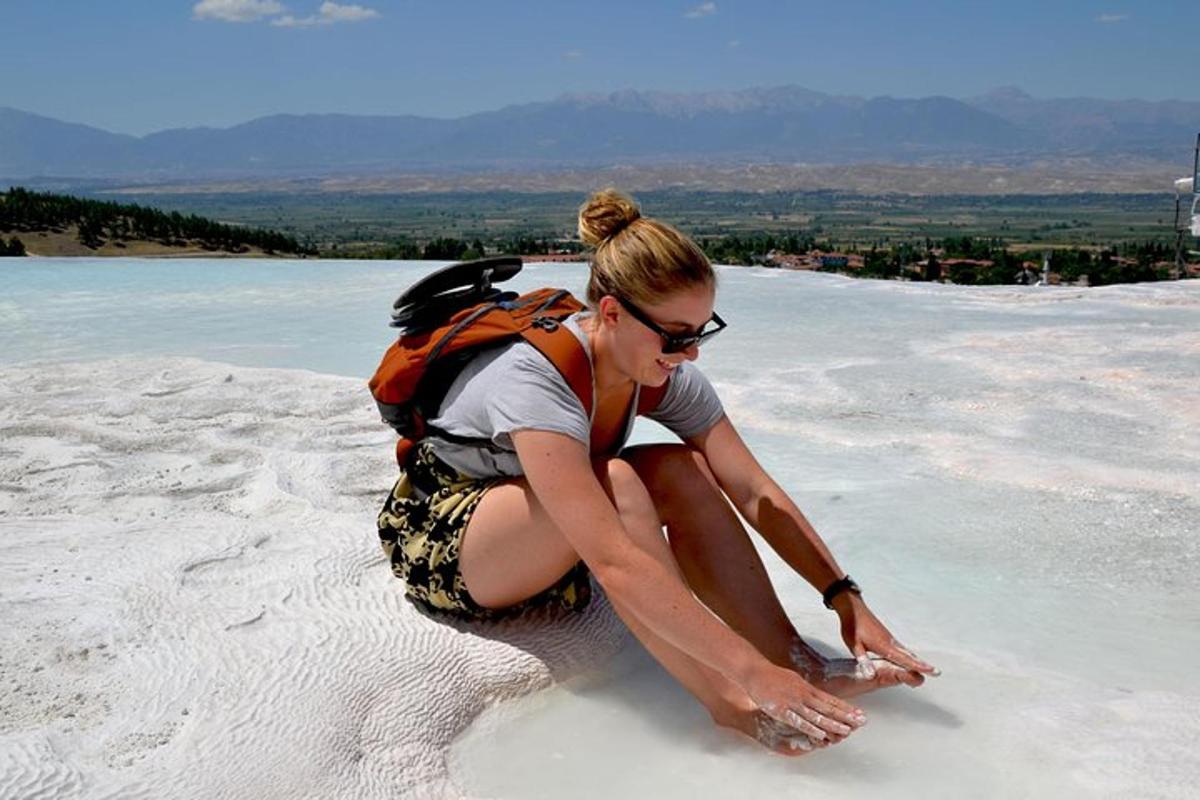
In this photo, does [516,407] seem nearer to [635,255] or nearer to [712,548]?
[635,255]

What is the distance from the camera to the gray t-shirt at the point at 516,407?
1809 mm

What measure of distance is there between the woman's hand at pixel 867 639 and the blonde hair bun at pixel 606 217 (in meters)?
0.76

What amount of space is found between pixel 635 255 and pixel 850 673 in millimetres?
792

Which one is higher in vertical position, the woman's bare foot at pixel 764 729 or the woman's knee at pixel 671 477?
the woman's knee at pixel 671 477

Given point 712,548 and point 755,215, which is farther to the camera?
point 755,215

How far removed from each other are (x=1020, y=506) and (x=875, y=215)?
91.1 m

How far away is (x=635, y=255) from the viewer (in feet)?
5.98

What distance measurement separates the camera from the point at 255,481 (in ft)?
9.84

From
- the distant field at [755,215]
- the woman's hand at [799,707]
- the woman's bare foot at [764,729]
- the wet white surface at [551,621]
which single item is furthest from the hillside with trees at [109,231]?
the distant field at [755,215]

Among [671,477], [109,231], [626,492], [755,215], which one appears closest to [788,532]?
[671,477]

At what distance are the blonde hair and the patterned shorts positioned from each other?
1.47ft

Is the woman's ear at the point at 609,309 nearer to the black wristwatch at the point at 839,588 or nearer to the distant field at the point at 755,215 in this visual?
the black wristwatch at the point at 839,588

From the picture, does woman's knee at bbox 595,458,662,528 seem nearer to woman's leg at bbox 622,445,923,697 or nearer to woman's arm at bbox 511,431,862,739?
woman's arm at bbox 511,431,862,739

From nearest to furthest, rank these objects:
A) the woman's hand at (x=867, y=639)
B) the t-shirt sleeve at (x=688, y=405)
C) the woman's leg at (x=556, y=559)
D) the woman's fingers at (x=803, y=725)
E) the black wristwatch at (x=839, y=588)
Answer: the woman's fingers at (x=803, y=725) → the woman's leg at (x=556, y=559) → the woman's hand at (x=867, y=639) → the black wristwatch at (x=839, y=588) → the t-shirt sleeve at (x=688, y=405)
